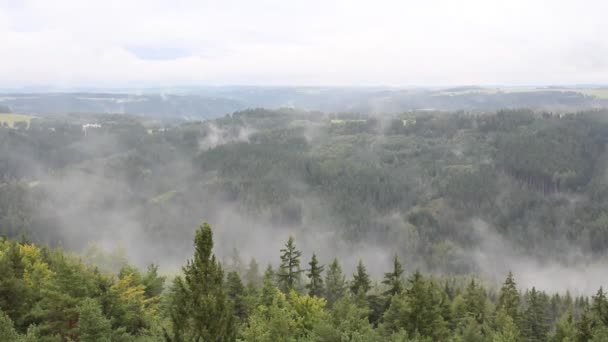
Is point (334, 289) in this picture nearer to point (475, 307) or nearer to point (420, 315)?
point (475, 307)

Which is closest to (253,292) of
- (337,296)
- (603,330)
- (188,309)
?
(337,296)

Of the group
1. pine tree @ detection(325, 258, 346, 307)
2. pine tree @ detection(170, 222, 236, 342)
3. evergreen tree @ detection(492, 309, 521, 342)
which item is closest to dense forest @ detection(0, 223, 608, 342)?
pine tree @ detection(170, 222, 236, 342)

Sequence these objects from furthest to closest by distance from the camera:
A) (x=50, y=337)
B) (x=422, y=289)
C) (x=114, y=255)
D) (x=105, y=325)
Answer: (x=114, y=255) → (x=422, y=289) → (x=50, y=337) → (x=105, y=325)

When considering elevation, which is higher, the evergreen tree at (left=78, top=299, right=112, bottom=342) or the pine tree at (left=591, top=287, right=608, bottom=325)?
the evergreen tree at (left=78, top=299, right=112, bottom=342)

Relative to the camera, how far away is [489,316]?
256ft

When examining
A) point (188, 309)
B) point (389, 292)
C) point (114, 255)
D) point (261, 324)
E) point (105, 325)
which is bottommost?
point (114, 255)

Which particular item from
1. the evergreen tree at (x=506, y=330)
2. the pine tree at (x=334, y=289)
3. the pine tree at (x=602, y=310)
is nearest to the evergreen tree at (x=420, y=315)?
the evergreen tree at (x=506, y=330)

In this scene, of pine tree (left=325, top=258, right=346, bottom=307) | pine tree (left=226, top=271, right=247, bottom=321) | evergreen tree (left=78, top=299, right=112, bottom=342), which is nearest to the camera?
evergreen tree (left=78, top=299, right=112, bottom=342)

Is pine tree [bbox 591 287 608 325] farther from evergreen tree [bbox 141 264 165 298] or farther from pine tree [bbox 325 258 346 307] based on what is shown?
evergreen tree [bbox 141 264 165 298]

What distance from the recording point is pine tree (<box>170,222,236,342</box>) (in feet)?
74.6

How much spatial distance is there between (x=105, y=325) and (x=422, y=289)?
29262mm

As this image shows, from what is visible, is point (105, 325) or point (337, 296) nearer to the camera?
point (105, 325)

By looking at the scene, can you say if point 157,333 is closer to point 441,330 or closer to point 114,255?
point 441,330

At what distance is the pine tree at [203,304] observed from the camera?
22.8 m
